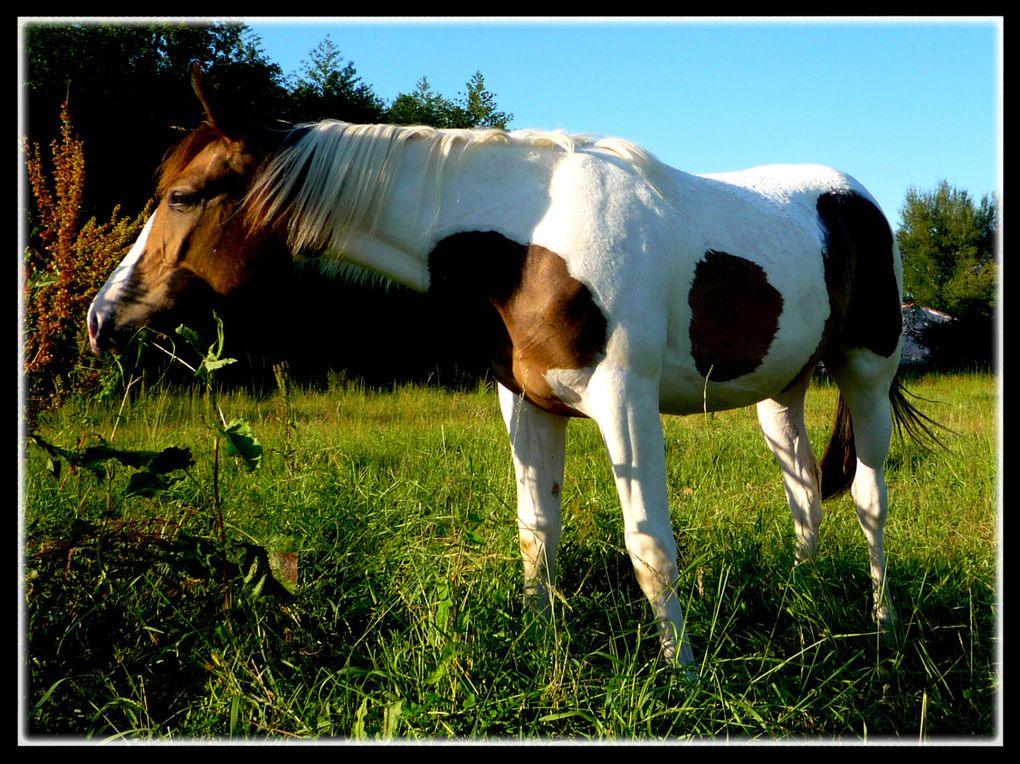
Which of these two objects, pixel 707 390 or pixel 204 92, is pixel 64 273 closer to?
pixel 204 92

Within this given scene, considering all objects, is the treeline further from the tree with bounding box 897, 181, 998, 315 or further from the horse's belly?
the tree with bounding box 897, 181, 998, 315

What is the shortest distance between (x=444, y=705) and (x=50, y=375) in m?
2.67

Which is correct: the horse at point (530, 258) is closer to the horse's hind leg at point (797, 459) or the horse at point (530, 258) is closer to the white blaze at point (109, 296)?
the white blaze at point (109, 296)

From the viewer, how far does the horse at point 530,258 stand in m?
2.42

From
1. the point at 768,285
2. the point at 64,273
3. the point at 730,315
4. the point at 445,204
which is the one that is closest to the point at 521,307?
the point at 445,204

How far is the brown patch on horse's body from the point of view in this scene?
2393mm

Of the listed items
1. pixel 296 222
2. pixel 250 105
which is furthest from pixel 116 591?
→ pixel 250 105

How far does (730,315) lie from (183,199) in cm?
186

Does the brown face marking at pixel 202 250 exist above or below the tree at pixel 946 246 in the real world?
below

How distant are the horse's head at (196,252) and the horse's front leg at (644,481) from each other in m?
1.15

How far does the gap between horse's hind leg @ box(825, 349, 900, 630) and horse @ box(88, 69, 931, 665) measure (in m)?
0.65

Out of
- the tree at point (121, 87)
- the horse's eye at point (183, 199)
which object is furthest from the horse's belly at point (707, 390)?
the tree at point (121, 87)

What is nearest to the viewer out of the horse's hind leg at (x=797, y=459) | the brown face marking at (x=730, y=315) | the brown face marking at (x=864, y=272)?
the brown face marking at (x=730, y=315)

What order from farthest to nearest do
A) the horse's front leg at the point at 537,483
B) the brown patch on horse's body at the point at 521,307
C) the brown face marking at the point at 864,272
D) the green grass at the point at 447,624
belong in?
the brown face marking at the point at 864,272 → the horse's front leg at the point at 537,483 → the brown patch on horse's body at the point at 521,307 → the green grass at the point at 447,624
